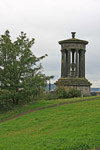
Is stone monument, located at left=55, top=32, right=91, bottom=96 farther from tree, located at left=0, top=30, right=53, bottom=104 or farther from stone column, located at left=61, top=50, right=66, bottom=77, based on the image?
tree, located at left=0, top=30, right=53, bottom=104

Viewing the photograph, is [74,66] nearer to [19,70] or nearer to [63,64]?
[63,64]

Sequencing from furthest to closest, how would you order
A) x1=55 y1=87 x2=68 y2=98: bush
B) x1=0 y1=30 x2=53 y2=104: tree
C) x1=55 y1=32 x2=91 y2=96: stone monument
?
x1=55 y1=32 x2=91 y2=96: stone monument, x1=55 y1=87 x2=68 y2=98: bush, x1=0 y1=30 x2=53 y2=104: tree

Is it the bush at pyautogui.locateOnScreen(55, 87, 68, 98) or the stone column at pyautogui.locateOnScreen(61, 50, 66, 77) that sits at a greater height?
the stone column at pyautogui.locateOnScreen(61, 50, 66, 77)

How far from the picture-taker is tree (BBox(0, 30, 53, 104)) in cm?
2545

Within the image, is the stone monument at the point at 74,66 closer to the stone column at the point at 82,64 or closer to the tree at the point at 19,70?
the stone column at the point at 82,64

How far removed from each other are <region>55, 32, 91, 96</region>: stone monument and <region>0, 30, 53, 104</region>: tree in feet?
50.6

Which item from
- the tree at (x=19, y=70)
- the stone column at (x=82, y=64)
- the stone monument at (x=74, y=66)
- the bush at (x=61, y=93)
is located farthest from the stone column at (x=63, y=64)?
the tree at (x=19, y=70)

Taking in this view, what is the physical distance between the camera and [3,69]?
2628cm

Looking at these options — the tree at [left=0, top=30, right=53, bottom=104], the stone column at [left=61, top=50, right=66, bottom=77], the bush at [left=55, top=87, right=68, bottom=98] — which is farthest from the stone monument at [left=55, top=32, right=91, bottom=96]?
the tree at [left=0, top=30, right=53, bottom=104]

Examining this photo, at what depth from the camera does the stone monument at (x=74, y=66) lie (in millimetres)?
42969

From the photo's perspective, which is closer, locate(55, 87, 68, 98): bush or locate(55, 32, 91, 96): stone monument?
locate(55, 87, 68, 98): bush

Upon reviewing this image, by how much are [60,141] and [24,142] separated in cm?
212

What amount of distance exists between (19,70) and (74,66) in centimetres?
2003

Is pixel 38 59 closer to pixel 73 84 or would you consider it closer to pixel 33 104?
pixel 33 104
